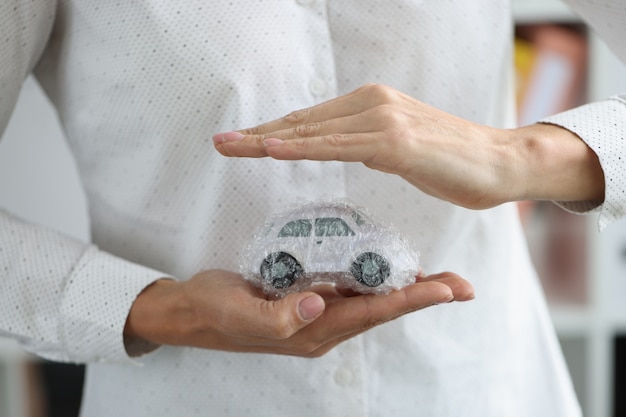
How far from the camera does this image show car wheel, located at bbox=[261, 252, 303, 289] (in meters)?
0.72

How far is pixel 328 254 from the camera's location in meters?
0.74

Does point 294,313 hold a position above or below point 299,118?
below

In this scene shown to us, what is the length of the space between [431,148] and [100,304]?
384 mm

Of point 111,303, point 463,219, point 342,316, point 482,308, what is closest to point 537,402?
point 482,308

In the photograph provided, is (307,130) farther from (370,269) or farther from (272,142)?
(370,269)

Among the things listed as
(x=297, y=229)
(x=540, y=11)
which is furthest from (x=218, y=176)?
(x=540, y=11)

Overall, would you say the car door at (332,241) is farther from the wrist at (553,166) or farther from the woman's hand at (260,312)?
the wrist at (553,166)

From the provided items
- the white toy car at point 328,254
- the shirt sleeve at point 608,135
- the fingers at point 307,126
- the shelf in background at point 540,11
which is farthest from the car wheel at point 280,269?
the shelf in background at point 540,11

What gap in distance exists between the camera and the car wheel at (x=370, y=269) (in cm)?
71

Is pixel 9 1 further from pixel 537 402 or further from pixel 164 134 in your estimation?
pixel 537 402

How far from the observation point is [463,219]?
89cm

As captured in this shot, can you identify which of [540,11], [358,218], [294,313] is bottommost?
[294,313]

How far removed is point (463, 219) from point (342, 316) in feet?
0.89

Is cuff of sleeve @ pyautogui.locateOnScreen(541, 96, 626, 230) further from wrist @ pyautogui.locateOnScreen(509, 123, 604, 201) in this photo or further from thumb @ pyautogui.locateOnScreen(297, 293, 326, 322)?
thumb @ pyautogui.locateOnScreen(297, 293, 326, 322)
